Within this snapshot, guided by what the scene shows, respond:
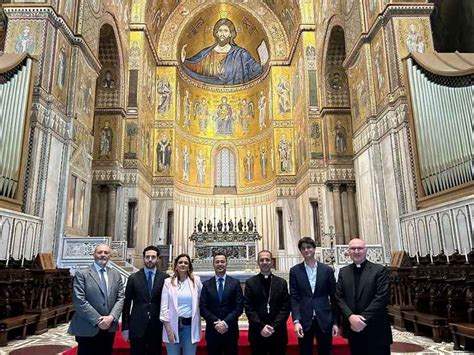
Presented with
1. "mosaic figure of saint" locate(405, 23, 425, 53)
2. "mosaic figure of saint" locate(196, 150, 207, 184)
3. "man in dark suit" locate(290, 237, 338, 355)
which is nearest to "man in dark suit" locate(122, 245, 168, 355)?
"man in dark suit" locate(290, 237, 338, 355)

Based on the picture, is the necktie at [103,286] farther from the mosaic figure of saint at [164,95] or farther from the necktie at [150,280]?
the mosaic figure of saint at [164,95]

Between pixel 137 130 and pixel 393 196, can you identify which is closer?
pixel 393 196

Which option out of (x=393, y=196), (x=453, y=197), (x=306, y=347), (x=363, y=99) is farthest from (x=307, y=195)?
(x=306, y=347)

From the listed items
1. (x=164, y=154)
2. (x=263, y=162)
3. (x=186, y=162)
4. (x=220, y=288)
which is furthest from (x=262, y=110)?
(x=220, y=288)

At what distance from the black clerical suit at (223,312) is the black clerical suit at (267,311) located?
0.14 meters

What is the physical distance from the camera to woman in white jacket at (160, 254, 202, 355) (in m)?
4.13

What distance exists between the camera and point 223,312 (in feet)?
14.1

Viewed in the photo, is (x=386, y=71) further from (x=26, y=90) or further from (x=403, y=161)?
(x=26, y=90)

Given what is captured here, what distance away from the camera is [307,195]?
21.0m

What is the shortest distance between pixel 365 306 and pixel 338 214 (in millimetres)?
15626

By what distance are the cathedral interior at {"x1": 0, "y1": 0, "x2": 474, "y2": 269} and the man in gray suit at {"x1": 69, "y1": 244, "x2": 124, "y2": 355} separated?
21.4 feet

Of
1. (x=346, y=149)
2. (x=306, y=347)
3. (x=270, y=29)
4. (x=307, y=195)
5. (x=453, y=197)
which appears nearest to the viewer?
(x=306, y=347)

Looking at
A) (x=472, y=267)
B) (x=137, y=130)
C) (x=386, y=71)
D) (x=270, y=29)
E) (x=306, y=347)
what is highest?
(x=270, y=29)

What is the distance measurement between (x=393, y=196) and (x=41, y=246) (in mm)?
10717
